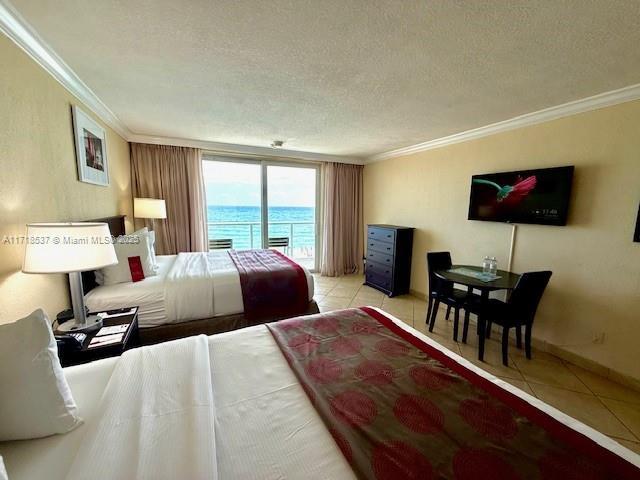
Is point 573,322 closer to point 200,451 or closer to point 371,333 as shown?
point 371,333

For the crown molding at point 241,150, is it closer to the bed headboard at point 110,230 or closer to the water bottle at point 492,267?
the bed headboard at point 110,230

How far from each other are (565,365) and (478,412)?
2224mm

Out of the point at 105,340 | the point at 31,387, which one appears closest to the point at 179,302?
the point at 105,340

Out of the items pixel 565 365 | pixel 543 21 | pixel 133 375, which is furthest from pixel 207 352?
pixel 565 365

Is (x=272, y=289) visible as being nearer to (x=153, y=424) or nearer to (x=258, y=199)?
(x=153, y=424)

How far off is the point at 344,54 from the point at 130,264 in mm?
2469

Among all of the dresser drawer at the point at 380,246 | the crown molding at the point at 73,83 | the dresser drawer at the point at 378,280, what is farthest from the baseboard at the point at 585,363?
the crown molding at the point at 73,83

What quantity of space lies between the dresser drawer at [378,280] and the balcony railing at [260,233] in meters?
1.37

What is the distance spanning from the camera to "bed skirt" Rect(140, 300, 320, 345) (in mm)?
2170

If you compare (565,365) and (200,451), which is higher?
(200,451)

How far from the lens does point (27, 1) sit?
49.6 inches

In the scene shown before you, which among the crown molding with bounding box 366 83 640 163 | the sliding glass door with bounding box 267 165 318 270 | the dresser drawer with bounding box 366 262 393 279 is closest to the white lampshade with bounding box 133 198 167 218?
the sliding glass door with bounding box 267 165 318 270

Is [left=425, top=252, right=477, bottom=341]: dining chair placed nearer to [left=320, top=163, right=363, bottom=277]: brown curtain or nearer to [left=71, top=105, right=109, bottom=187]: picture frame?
[left=320, top=163, right=363, bottom=277]: brown curtain

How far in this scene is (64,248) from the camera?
4.65 feet
